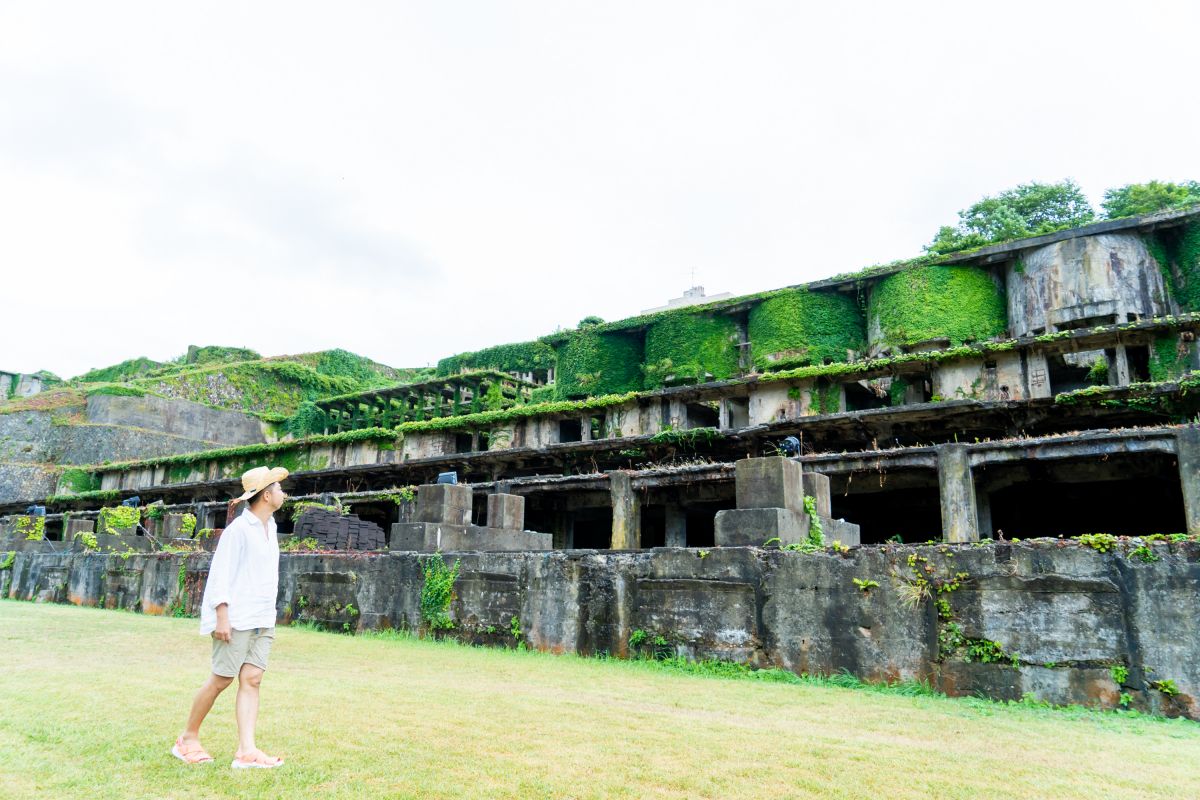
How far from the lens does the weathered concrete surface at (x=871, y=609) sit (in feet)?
24.6

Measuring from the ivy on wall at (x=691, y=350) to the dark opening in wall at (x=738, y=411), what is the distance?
7.88ft

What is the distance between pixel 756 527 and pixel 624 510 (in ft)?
40.0

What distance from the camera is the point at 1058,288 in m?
30.2

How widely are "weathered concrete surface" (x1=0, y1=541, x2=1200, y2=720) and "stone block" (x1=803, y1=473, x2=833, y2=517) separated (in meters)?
2.34

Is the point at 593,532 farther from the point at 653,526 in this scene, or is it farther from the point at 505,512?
the point at 505,512

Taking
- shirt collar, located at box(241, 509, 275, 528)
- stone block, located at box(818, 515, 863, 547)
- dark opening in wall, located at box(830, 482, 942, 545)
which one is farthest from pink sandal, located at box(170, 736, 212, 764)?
dark opening in wall, located at box(830, 482, 942, 545)

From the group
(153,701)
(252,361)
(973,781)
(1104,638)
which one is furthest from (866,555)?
(252,361)

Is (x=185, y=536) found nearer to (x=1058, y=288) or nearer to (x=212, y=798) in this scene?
(x=212, y=798)

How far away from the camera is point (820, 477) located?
11.8m

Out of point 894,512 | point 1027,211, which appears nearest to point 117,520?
point 894,512

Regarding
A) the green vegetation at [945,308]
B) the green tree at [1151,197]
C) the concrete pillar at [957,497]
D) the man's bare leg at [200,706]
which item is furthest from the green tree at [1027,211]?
the man's bare leg at [200,706]

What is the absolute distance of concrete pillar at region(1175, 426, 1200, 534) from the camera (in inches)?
582

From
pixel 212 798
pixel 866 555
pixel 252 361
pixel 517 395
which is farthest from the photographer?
pixel 252 361

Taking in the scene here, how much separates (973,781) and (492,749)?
2.79 m
